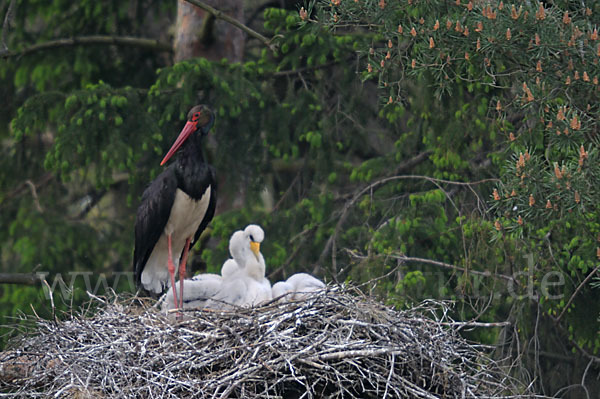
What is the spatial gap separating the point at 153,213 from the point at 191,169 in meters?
0.40

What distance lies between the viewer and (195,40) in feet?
29.3

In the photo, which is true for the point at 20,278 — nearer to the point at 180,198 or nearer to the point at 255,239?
the point at 180,198

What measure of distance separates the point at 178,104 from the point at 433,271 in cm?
246

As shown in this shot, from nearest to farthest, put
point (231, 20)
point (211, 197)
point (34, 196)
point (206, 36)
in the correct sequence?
point (211, 197) < point (231, 20) < point (34, 196) < point (206, 36)

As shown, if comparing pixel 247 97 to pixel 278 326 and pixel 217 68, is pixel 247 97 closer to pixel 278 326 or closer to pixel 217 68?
pixel 217 68

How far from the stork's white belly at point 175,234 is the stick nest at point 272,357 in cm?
175

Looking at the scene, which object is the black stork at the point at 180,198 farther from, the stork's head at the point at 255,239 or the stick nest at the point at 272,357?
the stick nest at the point at 272,357

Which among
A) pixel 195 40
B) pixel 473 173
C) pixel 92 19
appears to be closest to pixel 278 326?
pixel 473 173

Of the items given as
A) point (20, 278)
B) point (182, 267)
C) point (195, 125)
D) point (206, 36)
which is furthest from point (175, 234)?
point (206, 36)

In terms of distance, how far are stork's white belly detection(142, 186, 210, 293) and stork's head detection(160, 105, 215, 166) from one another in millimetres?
320

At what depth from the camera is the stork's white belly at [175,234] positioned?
6844mm

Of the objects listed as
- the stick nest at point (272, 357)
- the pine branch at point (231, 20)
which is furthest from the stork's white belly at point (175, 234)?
the stick nest at point (272, 357)

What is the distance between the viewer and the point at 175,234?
23.5 feet

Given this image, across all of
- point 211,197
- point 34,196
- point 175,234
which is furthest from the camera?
point 34,196
